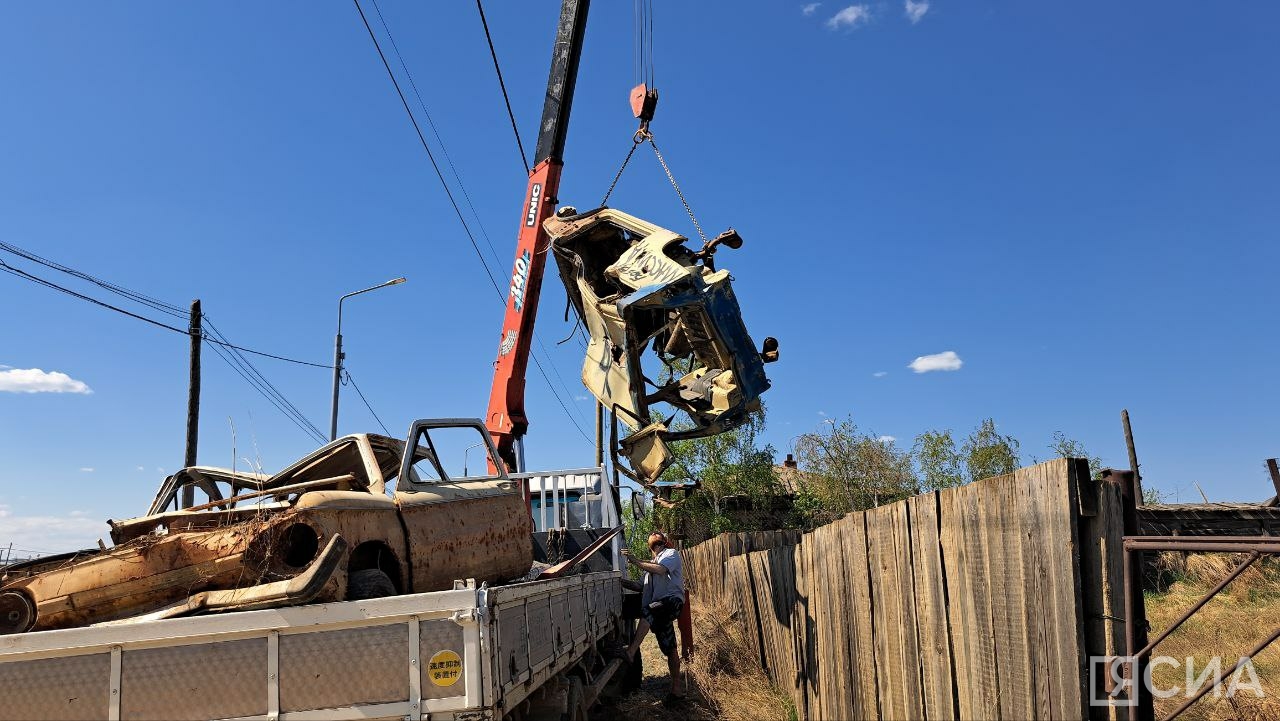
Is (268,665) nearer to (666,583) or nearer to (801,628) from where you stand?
(801,628)

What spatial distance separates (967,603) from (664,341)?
5354 millimetres

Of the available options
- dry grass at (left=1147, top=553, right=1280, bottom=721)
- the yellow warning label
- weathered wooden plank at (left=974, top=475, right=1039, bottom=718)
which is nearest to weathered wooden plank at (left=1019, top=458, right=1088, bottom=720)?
weathered wooden plank at (left=974, top=475, right=1039, bottom=718)

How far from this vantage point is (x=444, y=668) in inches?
143

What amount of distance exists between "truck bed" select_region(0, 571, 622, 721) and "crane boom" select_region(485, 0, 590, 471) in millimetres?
7535

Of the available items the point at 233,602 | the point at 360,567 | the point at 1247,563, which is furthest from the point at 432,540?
the point at 1247,563

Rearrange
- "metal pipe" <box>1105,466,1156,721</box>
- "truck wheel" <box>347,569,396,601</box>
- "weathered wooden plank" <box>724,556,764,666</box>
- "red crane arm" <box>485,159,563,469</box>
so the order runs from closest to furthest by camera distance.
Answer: "metal pipe" <box>1105,466,1156,721</box> → "truck wheel" <box>347,569,396,601</box> → "weathered wooden plank" <box>724,556,764,666</box> → "red crane arm" <box>485,159,563,469</box>

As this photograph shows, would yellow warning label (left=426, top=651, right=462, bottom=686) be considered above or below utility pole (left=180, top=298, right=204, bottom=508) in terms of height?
below

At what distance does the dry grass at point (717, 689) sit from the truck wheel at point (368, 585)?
4.66 m

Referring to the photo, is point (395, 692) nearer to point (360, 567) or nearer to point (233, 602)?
point (233, 602)

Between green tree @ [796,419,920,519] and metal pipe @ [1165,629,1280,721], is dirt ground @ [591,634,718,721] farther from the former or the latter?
green tree @ [796,419,920,519]

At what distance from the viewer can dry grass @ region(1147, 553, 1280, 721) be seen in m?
5.08

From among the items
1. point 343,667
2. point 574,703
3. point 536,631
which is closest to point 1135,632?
point 536,631

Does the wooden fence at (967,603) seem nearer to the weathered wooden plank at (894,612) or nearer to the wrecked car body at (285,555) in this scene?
the weathered wooden plank at (894,612)

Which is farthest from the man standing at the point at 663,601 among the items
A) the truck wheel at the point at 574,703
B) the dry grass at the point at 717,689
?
the truck wheel at the point at 574,703
